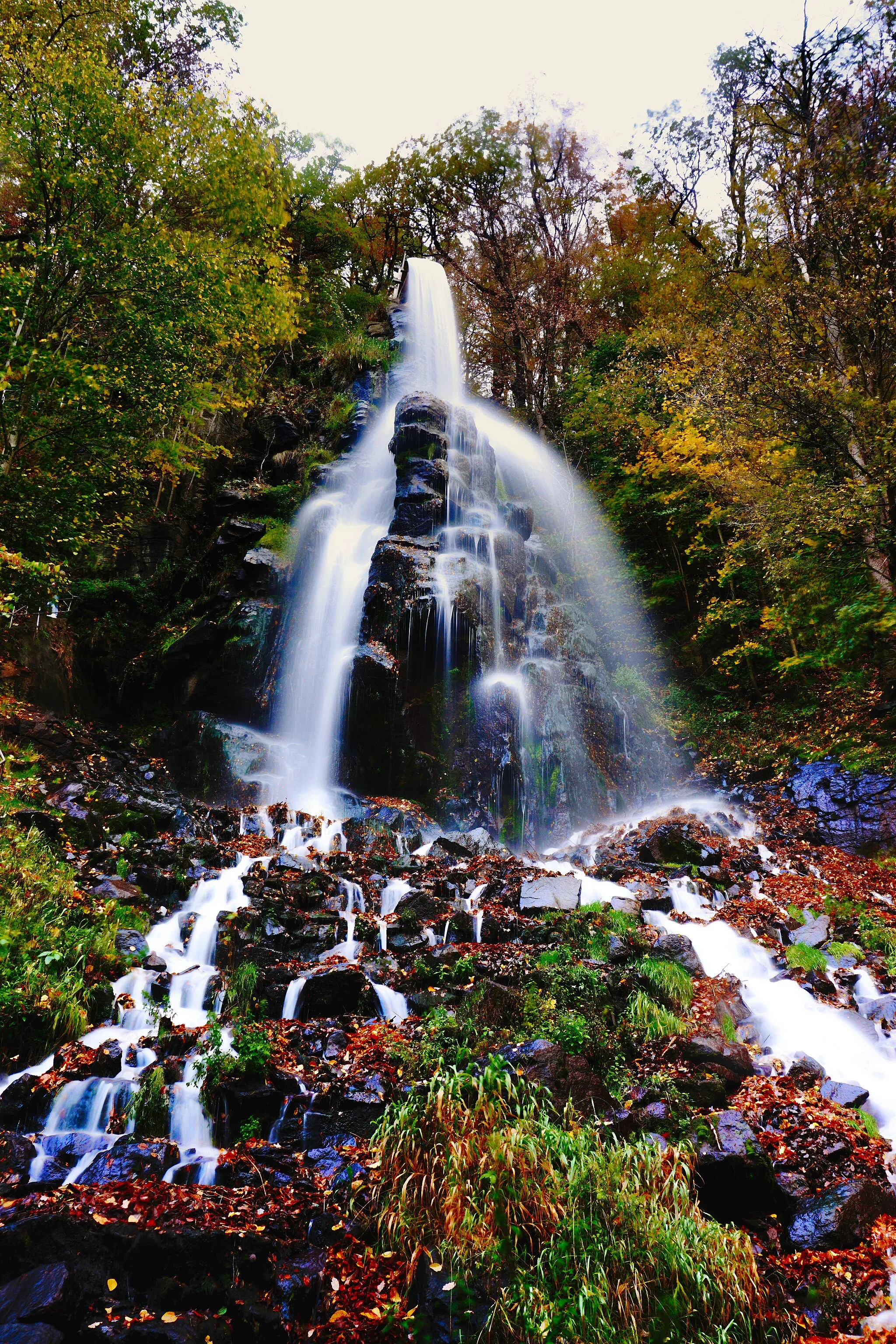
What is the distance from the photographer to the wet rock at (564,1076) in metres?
4.86

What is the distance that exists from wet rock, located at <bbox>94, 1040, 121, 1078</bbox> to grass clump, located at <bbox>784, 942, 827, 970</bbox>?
674 cm

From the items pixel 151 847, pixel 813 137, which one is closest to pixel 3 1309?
pixel 151 847

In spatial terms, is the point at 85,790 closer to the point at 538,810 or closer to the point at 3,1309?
the point at 3,1309

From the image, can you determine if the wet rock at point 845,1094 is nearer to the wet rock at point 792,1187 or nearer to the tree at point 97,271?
the wet rock at point 792,1187

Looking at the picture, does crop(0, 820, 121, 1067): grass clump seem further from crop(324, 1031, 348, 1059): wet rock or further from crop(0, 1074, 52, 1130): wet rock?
crop(324, 1031, 348, 1059): wet rock

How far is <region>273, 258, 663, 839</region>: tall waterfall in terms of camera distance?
41.9ft

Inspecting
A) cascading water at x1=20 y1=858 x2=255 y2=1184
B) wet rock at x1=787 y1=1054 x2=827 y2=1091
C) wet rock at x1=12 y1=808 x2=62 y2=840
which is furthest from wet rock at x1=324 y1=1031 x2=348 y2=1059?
wet rock at x1=12 y1=808 x2=62 y2=840

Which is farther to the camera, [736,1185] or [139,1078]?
[139,1078]

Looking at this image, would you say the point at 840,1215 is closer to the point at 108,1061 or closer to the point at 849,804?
the point at 108,1061

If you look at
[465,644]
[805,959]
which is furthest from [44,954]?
[465,644]

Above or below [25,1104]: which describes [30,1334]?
above

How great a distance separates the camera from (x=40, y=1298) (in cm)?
285

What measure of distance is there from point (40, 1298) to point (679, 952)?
19.5 ft

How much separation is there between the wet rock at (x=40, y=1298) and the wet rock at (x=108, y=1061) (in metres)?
1.99
